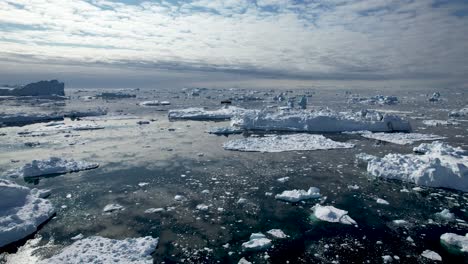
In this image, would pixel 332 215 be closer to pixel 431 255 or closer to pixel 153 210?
pixel 431 255

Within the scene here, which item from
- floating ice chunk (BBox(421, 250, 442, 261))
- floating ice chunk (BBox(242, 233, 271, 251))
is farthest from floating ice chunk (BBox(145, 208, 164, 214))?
floating ice chunk (BBox(421, 250, 442, 261))

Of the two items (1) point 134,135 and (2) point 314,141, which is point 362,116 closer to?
(2) point 314,141

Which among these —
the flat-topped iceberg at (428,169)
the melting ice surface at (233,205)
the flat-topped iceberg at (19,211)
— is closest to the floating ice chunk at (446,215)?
the melting ice surface at (233,205)

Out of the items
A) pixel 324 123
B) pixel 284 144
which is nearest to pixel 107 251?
pixel 284 144

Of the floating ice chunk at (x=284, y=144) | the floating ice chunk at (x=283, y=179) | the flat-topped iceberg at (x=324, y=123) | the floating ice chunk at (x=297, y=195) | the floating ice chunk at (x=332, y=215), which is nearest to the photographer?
the floating ice chunk at (x=332, y=215)

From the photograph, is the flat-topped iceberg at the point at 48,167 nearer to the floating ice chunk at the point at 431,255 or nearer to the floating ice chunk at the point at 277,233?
the floating ice chunk at the point at 277,233

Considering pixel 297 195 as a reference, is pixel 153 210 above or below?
below
